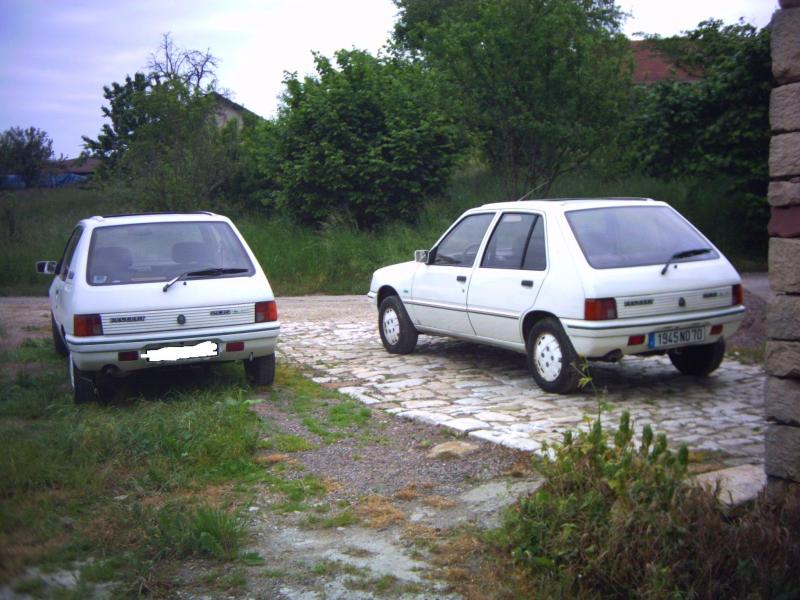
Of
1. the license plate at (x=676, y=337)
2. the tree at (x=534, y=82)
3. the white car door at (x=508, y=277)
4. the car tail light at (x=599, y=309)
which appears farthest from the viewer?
the tree at (x=534, y=82)

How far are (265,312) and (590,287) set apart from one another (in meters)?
2.86

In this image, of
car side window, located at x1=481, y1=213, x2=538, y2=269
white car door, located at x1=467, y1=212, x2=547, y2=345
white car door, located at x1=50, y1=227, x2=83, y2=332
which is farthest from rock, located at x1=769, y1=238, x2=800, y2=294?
white car door, located at x1=50, y1=227, x2=83, y2=332

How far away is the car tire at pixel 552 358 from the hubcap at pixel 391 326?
255 centimetres

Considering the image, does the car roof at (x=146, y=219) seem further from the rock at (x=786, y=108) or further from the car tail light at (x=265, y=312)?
the rock at (x=786, y=108)

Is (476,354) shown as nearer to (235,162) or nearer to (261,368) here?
(261,368)

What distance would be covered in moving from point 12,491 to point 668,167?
1807 centimetres

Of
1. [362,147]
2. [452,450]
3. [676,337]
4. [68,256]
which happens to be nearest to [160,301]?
[68,256]

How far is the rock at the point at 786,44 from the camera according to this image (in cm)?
461

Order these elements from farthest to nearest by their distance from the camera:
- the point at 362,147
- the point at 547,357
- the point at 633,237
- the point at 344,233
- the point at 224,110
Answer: the point at 224,110 → the point at 362,147 → the point at 344,233 → the point at 633,237 → the point at 547,357

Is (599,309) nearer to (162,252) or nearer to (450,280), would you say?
(450,280)

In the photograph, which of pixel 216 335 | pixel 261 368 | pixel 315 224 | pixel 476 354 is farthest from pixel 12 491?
pixel 315 224

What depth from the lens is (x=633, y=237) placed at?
815 cm

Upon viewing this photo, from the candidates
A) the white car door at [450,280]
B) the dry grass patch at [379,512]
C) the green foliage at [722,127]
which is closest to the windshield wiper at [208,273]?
the white car door at [450,280]

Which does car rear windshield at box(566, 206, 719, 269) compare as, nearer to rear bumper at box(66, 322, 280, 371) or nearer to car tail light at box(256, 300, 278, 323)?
car tail light at box(256, 300, 278, 323)
